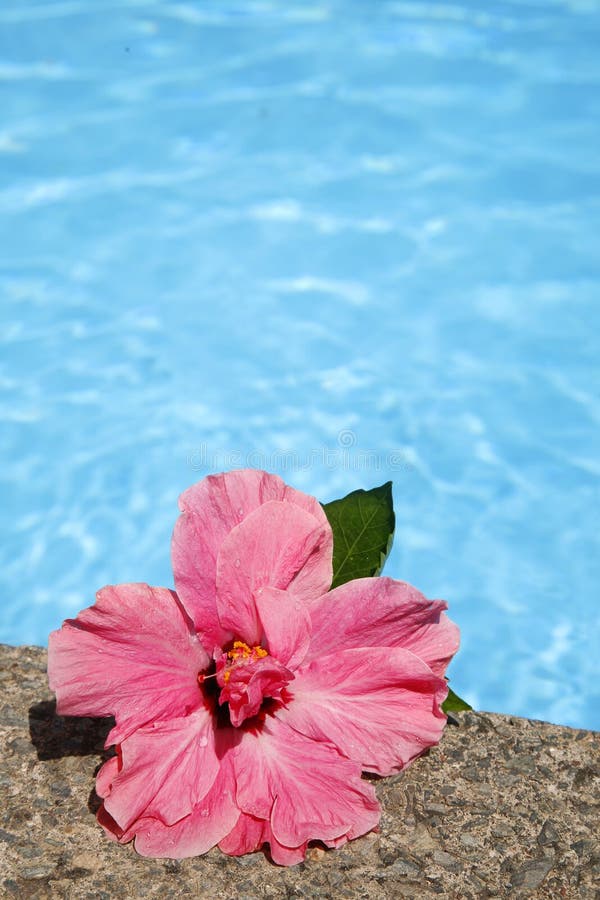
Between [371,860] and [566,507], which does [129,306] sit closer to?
[566,507]

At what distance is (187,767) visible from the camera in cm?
102

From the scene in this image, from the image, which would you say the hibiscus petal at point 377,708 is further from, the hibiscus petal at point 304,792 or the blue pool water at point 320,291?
the blue pool water at point 320,291

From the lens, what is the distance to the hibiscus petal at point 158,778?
3.28 feet

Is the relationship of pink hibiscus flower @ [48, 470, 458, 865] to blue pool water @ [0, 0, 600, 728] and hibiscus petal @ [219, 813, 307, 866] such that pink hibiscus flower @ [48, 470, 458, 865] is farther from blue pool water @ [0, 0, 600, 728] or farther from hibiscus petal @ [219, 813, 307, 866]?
blue pool water @ [0, 0, 600, 728]

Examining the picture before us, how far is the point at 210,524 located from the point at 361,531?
0.21 m

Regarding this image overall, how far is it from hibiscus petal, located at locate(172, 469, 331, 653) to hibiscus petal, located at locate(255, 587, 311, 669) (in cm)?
6

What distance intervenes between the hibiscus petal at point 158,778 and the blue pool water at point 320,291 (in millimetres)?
1785

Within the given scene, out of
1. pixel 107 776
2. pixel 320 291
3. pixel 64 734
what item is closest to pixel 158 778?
pixel 107 776

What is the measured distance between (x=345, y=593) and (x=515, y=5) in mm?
5010

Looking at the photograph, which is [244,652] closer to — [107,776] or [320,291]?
[107,776]

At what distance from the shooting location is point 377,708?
41.2 inches

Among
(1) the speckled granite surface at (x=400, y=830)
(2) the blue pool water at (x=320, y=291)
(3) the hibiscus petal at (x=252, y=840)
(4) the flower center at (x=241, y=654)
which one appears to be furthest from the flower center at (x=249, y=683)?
(2) the blue pool water at (x=320, y=291)

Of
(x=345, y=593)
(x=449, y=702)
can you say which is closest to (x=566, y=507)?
(x=449, y=702)

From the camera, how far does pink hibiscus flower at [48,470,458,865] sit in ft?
3.30
